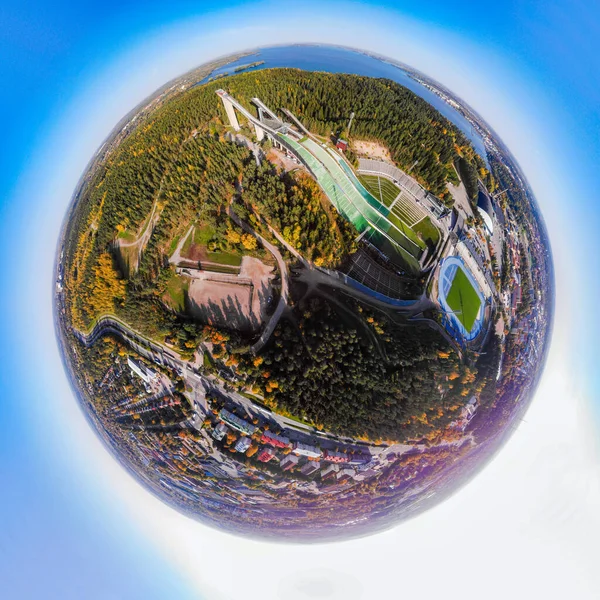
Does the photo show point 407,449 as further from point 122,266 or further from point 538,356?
point 122,266

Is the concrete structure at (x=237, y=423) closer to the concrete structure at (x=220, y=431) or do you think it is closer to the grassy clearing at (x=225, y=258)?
the concrete structure at (x=220, y=431)

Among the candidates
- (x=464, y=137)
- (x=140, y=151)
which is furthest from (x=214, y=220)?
(x=464, y=137)

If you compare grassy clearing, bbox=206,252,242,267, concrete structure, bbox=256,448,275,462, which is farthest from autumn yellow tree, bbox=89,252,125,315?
concrete structure, bbox=256,448,275,462

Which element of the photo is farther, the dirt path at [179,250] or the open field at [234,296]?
the dirt path at [179,250]

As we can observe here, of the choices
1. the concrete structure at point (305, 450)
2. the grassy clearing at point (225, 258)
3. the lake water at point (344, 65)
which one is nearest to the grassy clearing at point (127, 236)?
the grassy clearing at point (225, 258)

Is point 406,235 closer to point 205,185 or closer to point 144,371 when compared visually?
point 205,185
